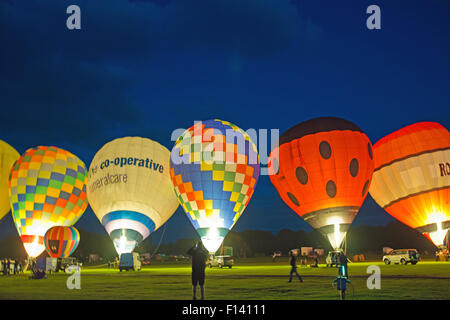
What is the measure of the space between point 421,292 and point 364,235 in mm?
101375

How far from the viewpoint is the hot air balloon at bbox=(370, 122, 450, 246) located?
30.8 m

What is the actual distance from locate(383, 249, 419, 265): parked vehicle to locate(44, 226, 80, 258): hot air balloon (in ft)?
77.3

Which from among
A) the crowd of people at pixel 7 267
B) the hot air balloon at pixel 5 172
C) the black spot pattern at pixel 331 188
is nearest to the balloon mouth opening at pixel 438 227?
the black spot pattern at pixel 331 188

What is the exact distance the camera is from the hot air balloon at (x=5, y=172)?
35469mm

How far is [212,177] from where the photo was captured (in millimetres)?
28359

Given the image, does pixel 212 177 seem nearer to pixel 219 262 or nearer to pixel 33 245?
pixel 219 262

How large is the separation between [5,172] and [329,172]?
26313 mm

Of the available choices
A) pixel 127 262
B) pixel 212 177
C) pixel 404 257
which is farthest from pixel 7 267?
pixel 404 257

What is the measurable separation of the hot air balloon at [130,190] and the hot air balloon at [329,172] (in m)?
9.30

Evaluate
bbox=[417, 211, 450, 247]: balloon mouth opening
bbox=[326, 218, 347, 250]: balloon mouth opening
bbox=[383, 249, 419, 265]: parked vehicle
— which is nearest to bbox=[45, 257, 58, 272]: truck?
bbox=[326, 218, 347, 250]: balloon mouth opening
